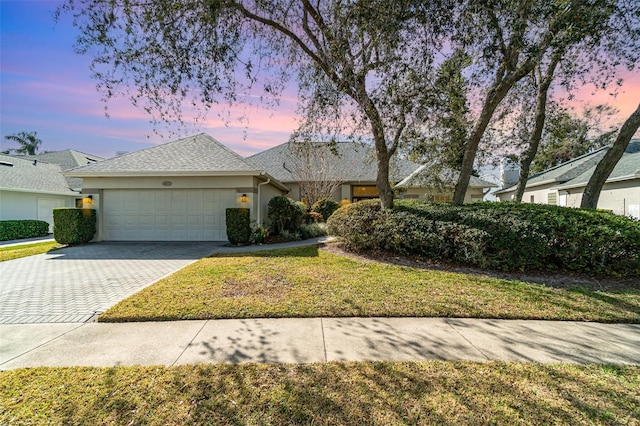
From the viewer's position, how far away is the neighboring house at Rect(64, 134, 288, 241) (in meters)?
12.1

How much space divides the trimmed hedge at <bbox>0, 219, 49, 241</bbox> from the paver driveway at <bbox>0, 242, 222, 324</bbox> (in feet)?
21.3

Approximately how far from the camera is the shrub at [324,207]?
17766mm

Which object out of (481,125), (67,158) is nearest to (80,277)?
(481,125)

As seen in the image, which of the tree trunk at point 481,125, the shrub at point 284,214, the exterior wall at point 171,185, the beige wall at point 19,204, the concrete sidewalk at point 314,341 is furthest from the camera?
the beige wall at point 19,204

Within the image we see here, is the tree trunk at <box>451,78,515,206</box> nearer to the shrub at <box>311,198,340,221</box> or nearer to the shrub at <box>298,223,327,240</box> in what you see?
the shrub at <box>298,223,327,240</box>

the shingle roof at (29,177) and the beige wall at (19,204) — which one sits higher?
the shingle roof at (29,177)

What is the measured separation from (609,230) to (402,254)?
4.67 metres

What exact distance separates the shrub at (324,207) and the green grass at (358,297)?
10.5 m


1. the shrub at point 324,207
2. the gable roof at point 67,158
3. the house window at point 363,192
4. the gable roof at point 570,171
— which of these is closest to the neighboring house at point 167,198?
the shrub at point 324,207

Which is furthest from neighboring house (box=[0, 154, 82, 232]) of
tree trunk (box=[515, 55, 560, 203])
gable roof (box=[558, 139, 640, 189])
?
gable roof (box=[558, 139, 640, 189])

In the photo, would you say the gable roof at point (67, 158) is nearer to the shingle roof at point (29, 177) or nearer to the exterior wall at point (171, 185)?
the shingle roof at point (29, 177)

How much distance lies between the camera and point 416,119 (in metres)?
7.61

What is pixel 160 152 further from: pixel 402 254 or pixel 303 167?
pixel 402 254

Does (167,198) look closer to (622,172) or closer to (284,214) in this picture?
(284,214)
